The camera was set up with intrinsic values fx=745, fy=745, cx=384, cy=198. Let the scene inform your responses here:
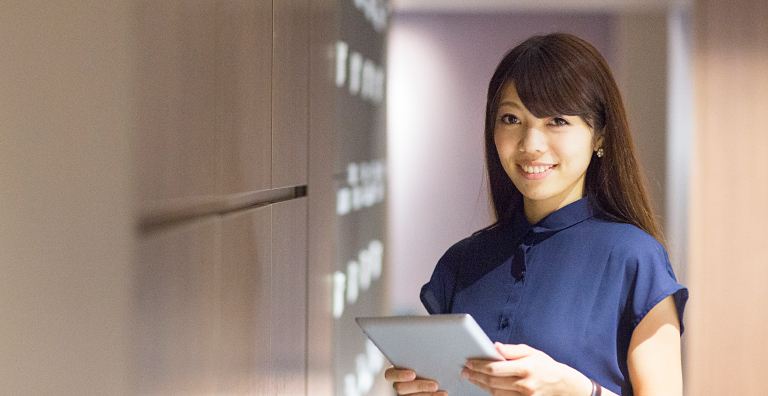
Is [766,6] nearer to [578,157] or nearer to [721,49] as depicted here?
[721,49]

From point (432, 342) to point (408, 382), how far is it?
0.20 m

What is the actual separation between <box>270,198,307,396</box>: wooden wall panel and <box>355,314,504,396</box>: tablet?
304 millimetres

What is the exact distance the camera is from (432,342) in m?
1.17

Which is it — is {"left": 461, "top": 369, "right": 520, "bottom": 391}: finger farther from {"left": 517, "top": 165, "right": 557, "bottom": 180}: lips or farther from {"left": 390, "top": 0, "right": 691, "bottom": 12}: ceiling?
{"left": 390, "top": 0, "right": 691, "bottom": 12}: ceiling

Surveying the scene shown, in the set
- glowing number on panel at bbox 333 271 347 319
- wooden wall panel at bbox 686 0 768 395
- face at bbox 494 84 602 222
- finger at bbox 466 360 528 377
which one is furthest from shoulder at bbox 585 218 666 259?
wooden wall panel at bbox 686 0 768 395

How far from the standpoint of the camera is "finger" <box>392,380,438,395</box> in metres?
1.33

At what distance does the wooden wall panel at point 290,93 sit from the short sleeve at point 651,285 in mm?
699

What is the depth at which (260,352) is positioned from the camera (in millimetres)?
1326

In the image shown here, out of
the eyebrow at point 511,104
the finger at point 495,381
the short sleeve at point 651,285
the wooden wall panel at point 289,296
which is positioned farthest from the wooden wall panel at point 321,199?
the short sleeve at point 651,285

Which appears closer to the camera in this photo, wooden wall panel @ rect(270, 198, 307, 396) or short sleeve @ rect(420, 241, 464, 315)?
wooden wall panel @ rect(270, 198, 307, 396)

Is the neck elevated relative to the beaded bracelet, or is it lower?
elevated

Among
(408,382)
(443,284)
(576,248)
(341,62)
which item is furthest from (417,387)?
(341,62)

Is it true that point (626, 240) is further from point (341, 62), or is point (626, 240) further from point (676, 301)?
point (341, 62)

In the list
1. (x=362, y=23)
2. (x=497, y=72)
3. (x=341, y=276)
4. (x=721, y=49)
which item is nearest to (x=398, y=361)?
(x=497, y=72)
